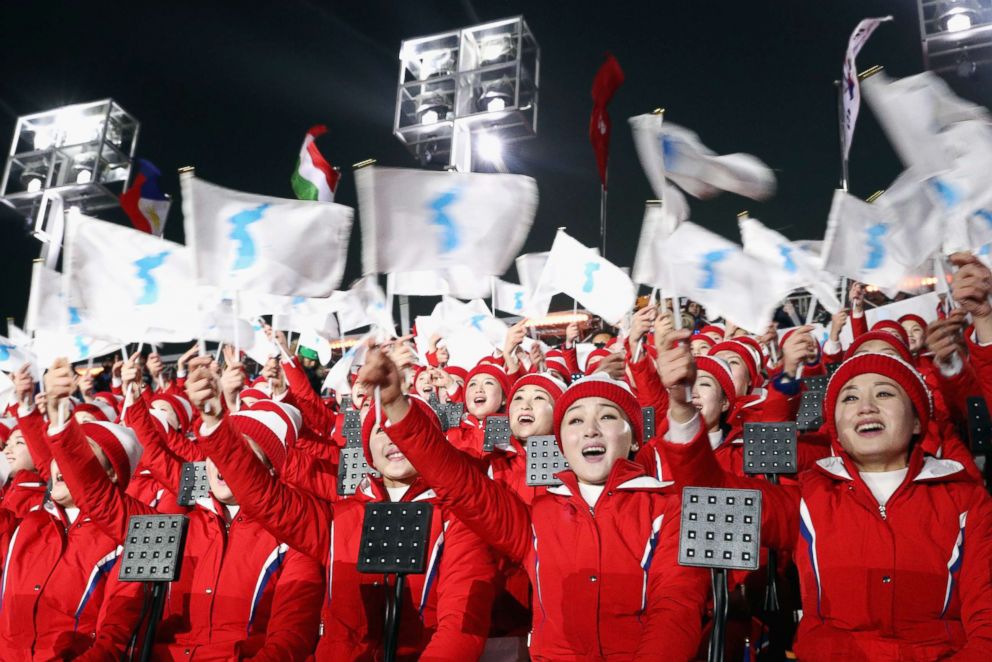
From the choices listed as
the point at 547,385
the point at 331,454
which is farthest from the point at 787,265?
the point at 331,454

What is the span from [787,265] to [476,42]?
11470 millimetres

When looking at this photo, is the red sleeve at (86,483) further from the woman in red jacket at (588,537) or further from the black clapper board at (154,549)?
the woman in red jacket at (588,537)

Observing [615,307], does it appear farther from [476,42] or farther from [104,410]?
[476,42]

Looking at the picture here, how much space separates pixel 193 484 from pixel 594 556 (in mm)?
2969

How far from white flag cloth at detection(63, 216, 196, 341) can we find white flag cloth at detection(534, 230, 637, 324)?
379 cm

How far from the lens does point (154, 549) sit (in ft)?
12.2

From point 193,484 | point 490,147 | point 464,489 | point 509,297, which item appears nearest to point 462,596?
point 464,489

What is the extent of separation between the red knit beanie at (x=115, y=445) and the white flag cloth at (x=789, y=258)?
586 cm

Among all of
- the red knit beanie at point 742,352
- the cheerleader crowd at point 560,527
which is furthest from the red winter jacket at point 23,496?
the red knit beanie at point 742,352

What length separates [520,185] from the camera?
16.6 feet

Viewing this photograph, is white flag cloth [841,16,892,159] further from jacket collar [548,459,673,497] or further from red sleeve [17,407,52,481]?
red sleeve [17,407,52,481]

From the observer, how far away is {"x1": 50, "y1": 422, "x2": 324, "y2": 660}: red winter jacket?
165 inches

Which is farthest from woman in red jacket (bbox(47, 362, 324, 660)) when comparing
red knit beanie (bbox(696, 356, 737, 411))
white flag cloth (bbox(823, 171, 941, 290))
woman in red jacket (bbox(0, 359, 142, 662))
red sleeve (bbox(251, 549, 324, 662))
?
white flag cloth (bbox(823, 171, 941, 290))

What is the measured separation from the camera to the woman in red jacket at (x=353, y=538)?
162 inches
